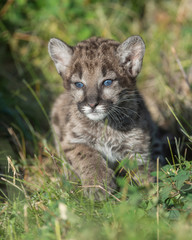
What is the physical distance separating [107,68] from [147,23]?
16.2 ft

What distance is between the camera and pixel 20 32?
7.91 m

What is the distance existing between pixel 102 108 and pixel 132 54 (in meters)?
0.92

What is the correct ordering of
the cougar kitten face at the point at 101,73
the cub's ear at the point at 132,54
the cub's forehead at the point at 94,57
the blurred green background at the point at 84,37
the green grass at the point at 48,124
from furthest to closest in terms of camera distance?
the blurred green background at the point at 84,37 < the cub's ear at the point at 132,54 < the cub's forehead at the point at 94,57 < the cougar kitten face at the point at 101,73 < the green grass at the point at 48,124

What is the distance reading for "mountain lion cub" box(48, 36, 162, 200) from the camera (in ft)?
14.3

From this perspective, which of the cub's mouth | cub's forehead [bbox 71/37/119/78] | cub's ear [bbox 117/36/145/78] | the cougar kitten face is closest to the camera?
the cub's mouth

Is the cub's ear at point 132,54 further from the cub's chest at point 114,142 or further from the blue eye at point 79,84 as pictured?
the cub's chest at point 114,142

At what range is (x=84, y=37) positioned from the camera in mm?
7695

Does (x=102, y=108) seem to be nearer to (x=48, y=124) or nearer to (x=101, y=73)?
(x=101, y=73)

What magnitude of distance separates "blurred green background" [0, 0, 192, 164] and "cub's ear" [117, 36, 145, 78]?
6.50ft

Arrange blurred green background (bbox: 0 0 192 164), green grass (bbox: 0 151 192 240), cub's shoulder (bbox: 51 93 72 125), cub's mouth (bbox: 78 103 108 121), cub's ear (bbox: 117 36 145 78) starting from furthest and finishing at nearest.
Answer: blurred green background (bbox: 0 0 192 164) → cub's shoulder (bbox: 51 93 72 125) → cub's ear (bbox: 117 36 145 78) → cub's mouth (bbox: 78 103 108 121) → green grass (bbox: 0 151 192 240)

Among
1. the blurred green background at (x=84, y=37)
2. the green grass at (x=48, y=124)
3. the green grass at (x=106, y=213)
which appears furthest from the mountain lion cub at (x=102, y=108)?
the blurred green background at (x=84, y=37)

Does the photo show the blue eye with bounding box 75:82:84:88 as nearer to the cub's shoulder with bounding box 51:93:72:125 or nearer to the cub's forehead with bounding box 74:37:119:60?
the cub's forehead with bounding box 74:37:119:60

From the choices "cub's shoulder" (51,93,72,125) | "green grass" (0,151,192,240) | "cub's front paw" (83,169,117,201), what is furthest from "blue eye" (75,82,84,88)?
"green grass" (0,151,192,240)

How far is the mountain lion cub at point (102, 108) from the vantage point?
4.35 meters
